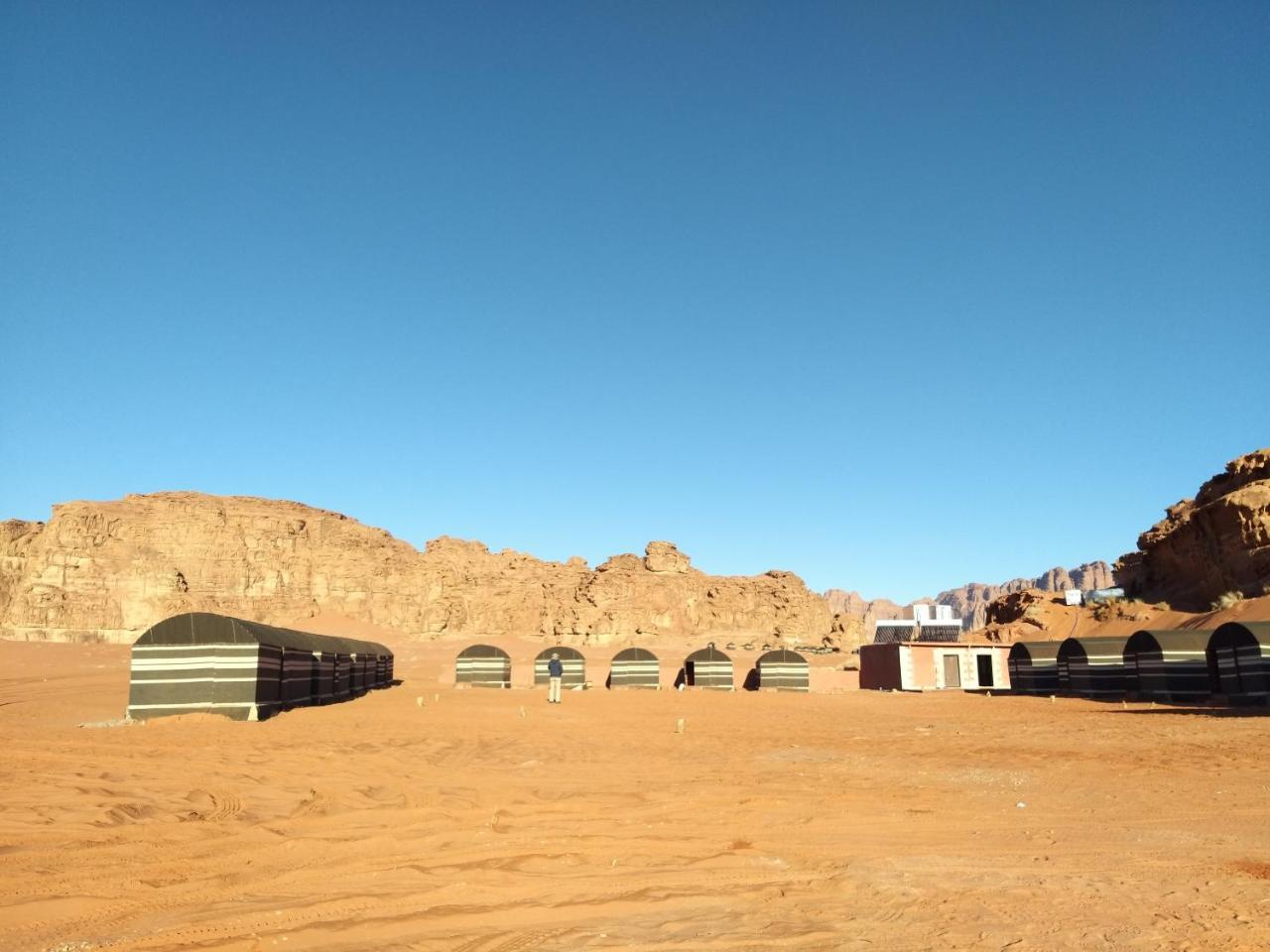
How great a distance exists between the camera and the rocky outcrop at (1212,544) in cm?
4884

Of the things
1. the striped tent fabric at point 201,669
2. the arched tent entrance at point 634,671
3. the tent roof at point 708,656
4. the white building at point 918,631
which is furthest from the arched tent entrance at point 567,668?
the white building at point 918,631

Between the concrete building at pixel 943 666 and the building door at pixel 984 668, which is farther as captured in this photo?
the building door at pixel 984 668

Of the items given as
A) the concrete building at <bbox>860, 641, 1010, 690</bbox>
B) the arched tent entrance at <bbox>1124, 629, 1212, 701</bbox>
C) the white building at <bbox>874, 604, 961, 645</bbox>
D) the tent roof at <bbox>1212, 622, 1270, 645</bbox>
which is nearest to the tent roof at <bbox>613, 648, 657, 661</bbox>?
the concrete building at <bbox>860, 641, 1010, 690</bbox>

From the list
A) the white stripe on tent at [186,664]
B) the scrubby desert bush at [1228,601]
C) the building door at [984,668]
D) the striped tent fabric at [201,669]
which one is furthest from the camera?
the building door at [984,668]

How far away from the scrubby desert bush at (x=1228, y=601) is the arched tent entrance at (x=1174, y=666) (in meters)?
15.8

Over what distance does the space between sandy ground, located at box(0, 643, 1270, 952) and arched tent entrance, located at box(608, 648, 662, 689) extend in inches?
1292

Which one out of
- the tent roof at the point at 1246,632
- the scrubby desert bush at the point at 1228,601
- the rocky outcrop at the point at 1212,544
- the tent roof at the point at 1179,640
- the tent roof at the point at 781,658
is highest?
the rocky outcrop at the point at 1212,544

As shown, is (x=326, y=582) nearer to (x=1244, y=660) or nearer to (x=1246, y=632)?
(x=1244, y=660)

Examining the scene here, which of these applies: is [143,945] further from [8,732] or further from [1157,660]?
[1157,660]

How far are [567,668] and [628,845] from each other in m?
43.8

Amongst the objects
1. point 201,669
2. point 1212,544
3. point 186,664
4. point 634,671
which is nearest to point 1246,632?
point 1212,544

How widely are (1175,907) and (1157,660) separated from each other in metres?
32.8

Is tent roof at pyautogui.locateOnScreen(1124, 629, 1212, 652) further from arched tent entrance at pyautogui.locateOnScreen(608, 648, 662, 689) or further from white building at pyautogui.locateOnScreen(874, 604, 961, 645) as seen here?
white building at pyautogui.locateOnScreen(874, 604, 961, 645)

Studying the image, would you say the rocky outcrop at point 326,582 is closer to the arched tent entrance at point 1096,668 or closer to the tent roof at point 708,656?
the tent roof at point 708,656
